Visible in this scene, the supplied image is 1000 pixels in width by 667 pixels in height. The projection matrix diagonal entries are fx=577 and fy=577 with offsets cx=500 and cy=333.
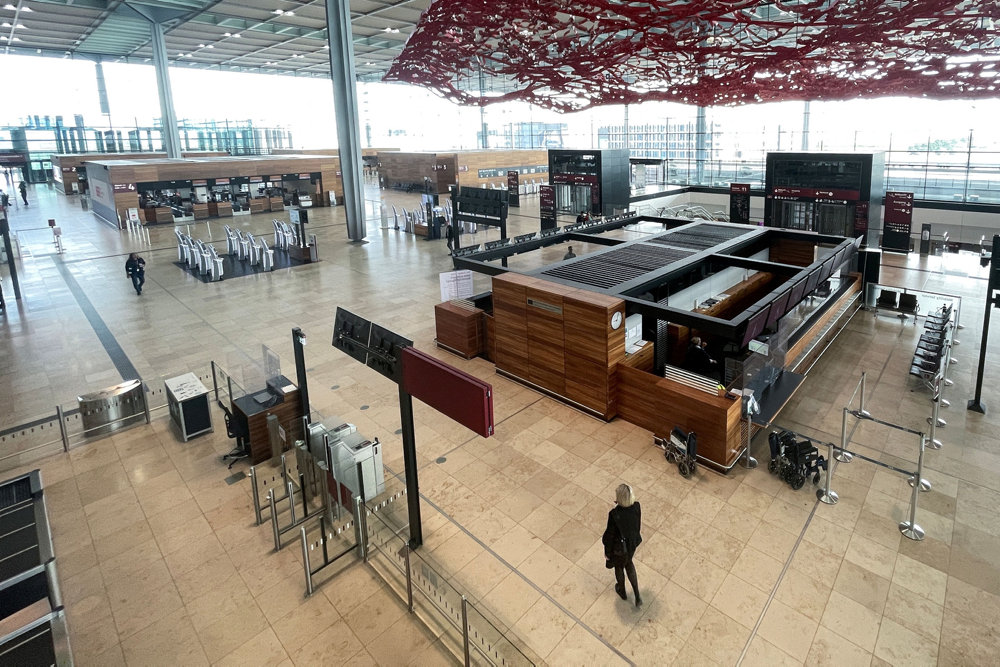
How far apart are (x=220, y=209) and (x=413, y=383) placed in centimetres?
3129

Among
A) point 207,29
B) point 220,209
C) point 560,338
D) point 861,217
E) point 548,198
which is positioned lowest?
point 560,338

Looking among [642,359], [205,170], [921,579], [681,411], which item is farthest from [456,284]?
[205,170]

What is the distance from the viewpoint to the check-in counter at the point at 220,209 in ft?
105

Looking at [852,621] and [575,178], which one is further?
[575,178]

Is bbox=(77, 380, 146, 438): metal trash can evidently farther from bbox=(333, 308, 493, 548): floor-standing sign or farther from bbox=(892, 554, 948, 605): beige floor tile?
bbox=(892, 554, 948, 605): beige floor tile

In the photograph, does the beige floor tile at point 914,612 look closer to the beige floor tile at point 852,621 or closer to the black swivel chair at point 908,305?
the beige floor tile at point 852,621

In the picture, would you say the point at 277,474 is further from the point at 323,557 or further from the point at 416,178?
the point at 416,178

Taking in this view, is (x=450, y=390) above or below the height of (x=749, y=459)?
A: above

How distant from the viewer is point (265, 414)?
7.84 metres

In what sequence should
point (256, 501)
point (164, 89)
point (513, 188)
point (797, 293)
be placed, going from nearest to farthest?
point (256, 501) → point (797, 293) → point (513, 188) → point (164, 89)

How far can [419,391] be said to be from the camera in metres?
5.61

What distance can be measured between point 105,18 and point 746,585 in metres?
42.4

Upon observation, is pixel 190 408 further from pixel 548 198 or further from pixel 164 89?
pixel 164 89

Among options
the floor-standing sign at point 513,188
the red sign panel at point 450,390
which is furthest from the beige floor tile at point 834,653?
the floor-standing sign at point 513,188
